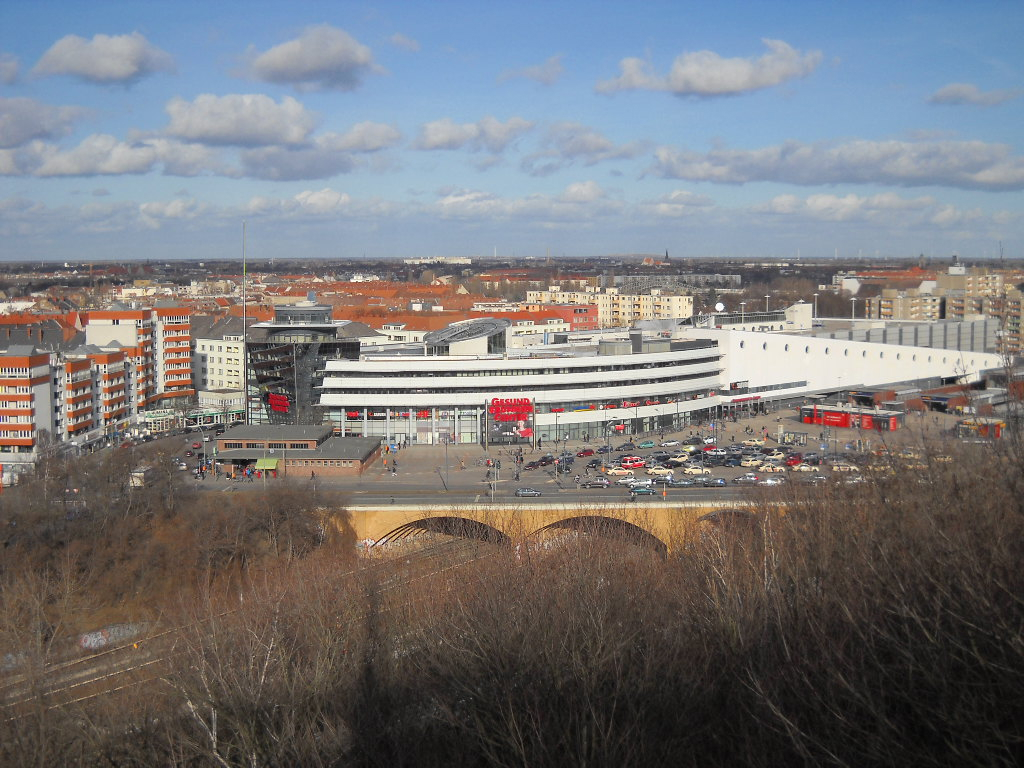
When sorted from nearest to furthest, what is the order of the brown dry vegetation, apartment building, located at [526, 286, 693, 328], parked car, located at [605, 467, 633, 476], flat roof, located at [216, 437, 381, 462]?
the brown dry vegetation
parked car, located at [605, 467, 633, 476]
flat roof, located at [216, 437, 381, 462]
apartment building, located at [526, 286, 693, 328]

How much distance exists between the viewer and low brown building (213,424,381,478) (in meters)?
18.7

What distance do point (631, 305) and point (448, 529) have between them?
37063mm

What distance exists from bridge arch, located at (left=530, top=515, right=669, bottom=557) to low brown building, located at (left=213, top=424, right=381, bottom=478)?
5835 mm

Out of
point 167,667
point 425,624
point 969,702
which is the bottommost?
point 167,667

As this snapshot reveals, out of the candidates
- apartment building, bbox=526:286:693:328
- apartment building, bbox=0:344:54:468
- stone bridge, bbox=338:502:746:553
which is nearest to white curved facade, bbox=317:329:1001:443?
apartment building, bbox=0:344:54:468

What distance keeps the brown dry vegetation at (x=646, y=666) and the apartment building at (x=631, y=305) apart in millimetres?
36826

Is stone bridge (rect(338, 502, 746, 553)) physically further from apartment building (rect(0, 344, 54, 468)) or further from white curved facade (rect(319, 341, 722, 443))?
apartment building (rect(0, 344, 54, 468))

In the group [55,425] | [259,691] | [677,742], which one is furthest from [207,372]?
[677,742]

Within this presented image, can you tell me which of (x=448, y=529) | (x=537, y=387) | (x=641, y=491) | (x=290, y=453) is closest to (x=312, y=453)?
(x=290, y=453)

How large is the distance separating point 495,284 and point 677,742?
227ft

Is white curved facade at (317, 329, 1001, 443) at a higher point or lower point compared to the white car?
higher

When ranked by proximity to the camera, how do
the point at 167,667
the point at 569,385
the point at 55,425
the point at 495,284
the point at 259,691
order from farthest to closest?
the point at 495,284 → the point at 569,385 → the point at 55,425 → the point at 167,667 → the point at 259,691

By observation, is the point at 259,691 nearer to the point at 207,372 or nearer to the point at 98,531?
the point at 98,531

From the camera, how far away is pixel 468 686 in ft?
22.6
